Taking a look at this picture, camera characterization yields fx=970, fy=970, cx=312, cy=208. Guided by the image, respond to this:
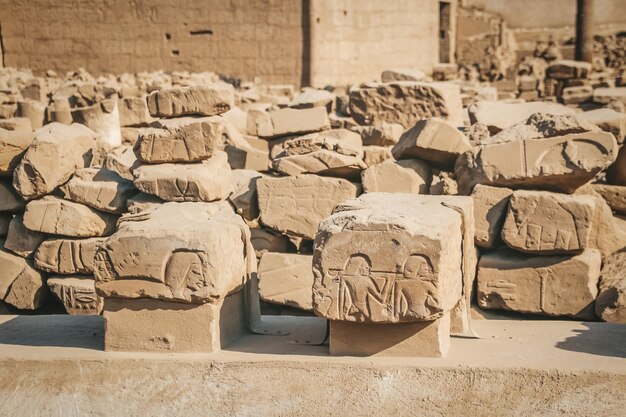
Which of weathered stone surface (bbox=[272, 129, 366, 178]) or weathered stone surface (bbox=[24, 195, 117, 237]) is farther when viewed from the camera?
weathered stone surface (bbox=[272, 129, 366, 178])

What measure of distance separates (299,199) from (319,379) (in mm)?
3251

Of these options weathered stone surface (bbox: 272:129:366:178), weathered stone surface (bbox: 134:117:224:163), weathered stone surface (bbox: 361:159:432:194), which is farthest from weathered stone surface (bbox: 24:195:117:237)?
weathered stone surface (bbox: 361:159:432:194)

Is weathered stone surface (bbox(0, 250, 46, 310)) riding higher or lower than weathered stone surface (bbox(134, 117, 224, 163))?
lower

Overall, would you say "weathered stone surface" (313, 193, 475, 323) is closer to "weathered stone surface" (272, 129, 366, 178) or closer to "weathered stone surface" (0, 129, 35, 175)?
"weathered stone surface" (272, 129, 366, 178)

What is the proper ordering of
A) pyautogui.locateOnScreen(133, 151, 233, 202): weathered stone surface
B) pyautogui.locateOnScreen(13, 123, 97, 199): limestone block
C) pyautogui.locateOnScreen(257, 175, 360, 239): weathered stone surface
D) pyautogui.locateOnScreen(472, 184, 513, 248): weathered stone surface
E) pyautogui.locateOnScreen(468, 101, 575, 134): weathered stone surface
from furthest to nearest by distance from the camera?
pyautogui.locateOnScreen(468, 101, 575, 134): weathered stone surface, pyautogui.locateOnScreen(257, 175, 360, 239): weathered stone surface, pyautogui.locateOnScreen(13, 123, 97, 199): limestone block, pyautogui.locateOnScreen(472, 184, 513, 248): weathered stone surface, pyautogui.locateOnScreen(133, 151, 233, 202): weathered stone surface

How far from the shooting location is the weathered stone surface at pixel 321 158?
8277 mm

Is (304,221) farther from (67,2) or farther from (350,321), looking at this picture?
(67,2)

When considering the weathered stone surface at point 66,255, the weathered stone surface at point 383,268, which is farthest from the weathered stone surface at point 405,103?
the weathered stone surface at point 383,268

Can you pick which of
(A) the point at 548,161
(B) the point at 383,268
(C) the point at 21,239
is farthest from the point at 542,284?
(C) the point at 21,239

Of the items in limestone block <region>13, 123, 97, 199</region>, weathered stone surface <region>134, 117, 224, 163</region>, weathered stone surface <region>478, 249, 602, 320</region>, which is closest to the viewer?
weathered stone surface <region>134, 117, 224, 163</region>

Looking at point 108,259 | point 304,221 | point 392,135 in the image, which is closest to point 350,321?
point 108,259

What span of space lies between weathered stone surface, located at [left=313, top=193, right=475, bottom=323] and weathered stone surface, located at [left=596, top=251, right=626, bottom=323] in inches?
91.7

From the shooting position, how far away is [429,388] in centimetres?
513

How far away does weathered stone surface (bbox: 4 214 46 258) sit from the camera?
8.23m
